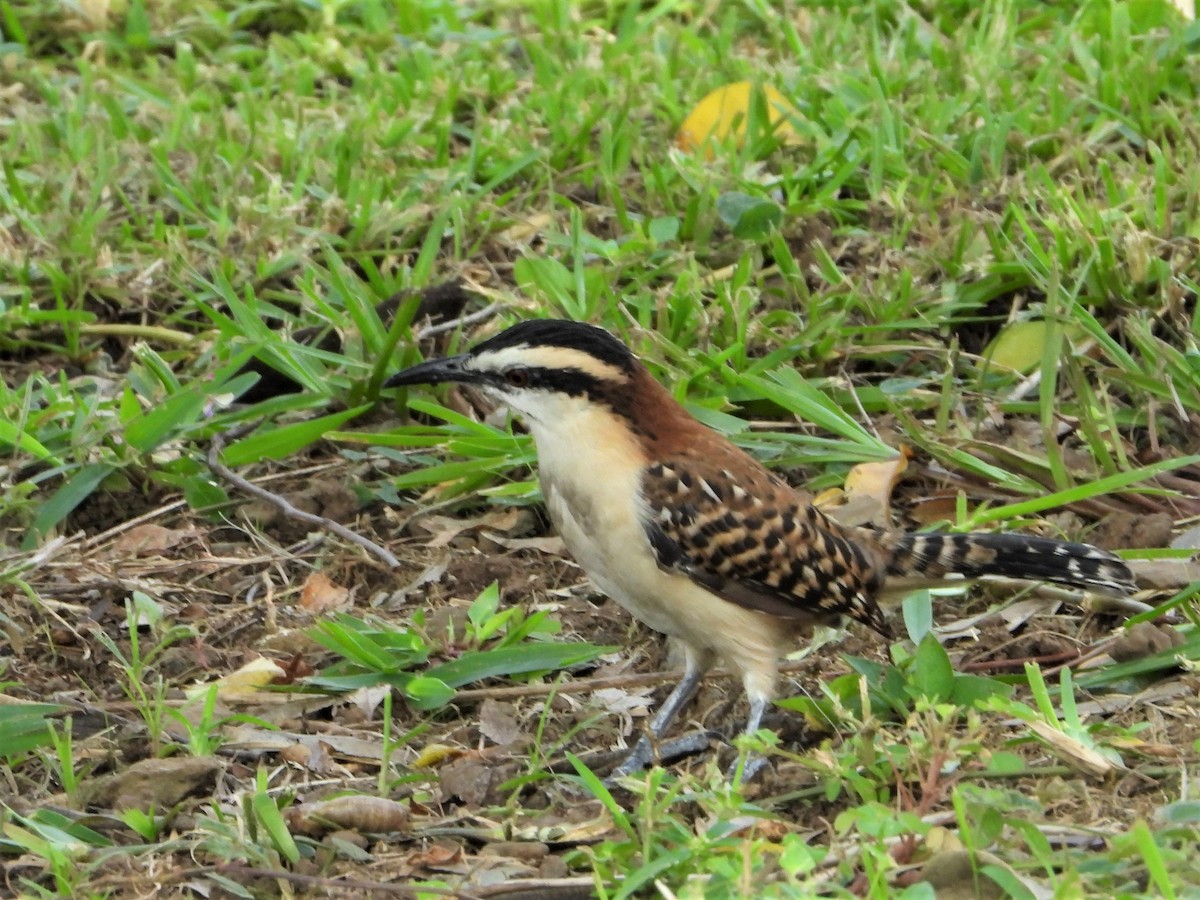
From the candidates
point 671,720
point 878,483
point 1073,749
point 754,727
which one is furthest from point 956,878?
point 878,483

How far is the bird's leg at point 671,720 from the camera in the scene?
5.10 meters

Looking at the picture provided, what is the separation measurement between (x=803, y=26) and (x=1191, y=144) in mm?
2552

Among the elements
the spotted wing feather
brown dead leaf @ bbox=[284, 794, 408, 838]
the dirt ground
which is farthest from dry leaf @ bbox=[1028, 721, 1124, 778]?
brown dead leaf @ bbox=[284, 794, 408, 838]

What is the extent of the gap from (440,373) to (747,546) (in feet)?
3.85

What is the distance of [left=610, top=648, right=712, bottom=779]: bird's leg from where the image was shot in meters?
5.10

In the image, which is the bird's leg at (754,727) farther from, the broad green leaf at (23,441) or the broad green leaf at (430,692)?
the broad green leaf at (23,441)

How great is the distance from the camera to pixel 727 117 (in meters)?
8.41

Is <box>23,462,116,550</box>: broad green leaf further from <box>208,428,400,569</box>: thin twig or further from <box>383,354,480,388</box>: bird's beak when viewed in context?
<box>383,354,480,388</box>: bird's beak

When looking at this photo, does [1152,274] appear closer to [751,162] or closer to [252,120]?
[751,162]

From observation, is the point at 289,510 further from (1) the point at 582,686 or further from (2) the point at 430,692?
(1) the point at 582,686

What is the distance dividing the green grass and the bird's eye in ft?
2.46

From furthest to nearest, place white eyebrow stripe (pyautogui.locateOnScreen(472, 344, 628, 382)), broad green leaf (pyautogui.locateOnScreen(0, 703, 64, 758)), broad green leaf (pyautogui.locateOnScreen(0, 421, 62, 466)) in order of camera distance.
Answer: broad green leaf (pyautogui.locateOnScreen(0, 421, 62, 466))
white eyebrow stripe (pyautogui.locateOnScreen(472, 344, 628, 382))
broad green leaf (pyautogui.locateOnScreen(0, 703, 64, 758))

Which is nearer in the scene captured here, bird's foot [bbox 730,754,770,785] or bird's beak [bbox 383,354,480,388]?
bird's foot [bbox 730,754,770,785]

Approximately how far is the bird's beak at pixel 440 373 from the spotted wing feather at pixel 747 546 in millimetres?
721
